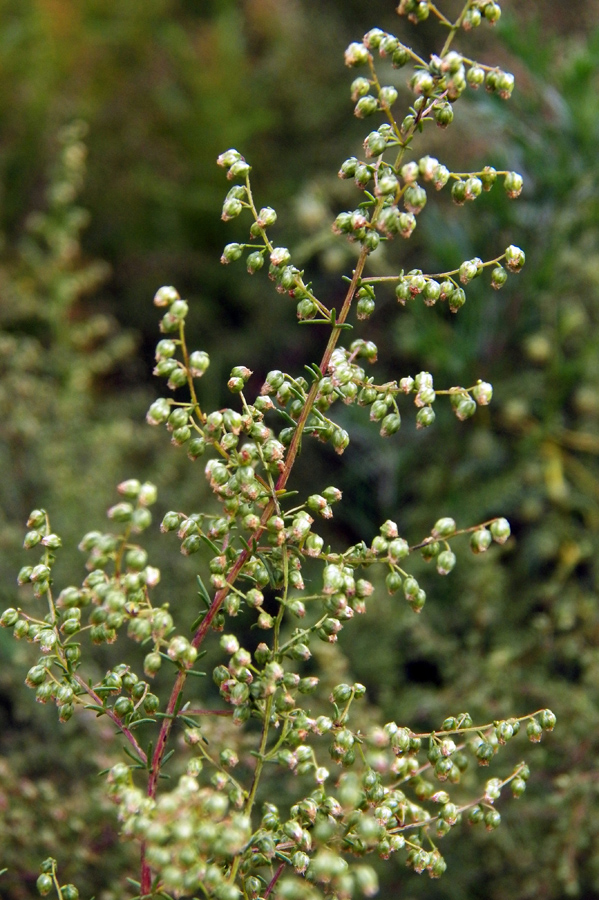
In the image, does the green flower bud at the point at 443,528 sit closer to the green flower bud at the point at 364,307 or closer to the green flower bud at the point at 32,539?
the green flower bud at the point at 364,307

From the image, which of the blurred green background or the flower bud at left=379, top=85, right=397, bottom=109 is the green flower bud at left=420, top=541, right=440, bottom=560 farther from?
the blurred green background

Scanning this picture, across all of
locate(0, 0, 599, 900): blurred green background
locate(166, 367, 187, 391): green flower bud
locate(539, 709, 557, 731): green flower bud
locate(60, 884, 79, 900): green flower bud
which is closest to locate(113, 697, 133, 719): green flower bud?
locate(60, 884, 79, 900): green flower bud

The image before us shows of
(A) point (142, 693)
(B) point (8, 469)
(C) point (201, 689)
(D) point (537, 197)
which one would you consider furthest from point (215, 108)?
(A) point (142, 693)

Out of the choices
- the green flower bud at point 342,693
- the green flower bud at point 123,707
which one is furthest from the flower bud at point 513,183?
the green flower bud at point 123,707

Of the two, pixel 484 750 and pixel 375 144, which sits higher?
pixel 375 144

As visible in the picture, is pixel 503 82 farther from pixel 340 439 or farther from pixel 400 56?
pixel 340 439

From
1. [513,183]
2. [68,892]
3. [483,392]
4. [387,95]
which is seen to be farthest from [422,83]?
[68,892]

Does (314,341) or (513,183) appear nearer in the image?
(513,183)

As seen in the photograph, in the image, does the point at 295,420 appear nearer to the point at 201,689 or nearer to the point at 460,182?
the point at 460,182

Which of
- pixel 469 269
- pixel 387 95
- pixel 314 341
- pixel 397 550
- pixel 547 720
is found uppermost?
pixel 387 95
